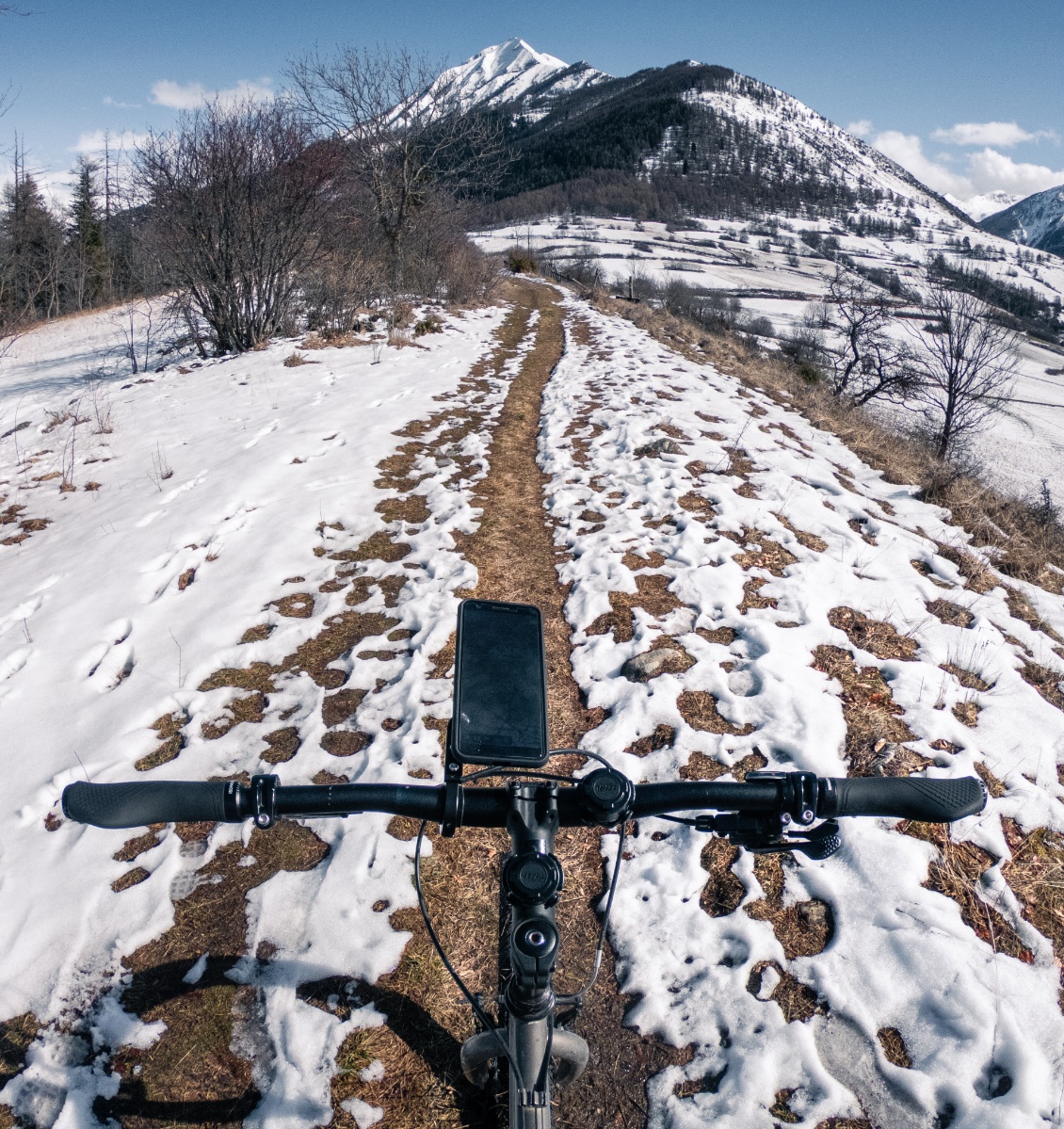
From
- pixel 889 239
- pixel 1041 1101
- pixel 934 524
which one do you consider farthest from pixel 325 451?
pixel 889 239

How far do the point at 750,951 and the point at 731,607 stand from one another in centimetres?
288

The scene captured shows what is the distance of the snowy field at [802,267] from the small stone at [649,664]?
24.2 m

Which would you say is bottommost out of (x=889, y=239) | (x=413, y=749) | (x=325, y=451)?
(x=413, y=749)

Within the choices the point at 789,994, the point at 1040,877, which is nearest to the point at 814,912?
the point at 789,994

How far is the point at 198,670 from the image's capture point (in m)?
4.41

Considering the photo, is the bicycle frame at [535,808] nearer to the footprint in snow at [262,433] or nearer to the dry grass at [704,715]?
the dry grass at [704,715]

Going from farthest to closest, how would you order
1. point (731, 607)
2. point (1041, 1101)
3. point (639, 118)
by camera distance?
point (639, 118)
point (731, 607)
point (1041, 1101)

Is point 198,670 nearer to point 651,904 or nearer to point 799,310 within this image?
point 651,904

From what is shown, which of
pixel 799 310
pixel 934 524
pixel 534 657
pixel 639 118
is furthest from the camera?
pixel 639 118

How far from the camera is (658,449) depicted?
8633 mm

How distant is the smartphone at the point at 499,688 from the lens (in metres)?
1.47

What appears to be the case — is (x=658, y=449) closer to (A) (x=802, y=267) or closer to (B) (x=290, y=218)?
(B) (x=290, y=218)

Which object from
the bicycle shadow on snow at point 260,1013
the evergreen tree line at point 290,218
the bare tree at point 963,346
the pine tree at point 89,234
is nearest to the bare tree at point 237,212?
the evergreen tree line at point 290,218

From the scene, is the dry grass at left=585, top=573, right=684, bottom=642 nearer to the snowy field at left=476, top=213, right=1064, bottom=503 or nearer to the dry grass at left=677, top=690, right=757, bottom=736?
Answer: the dry grass at left=677, top=690, right=757, bottom=736
